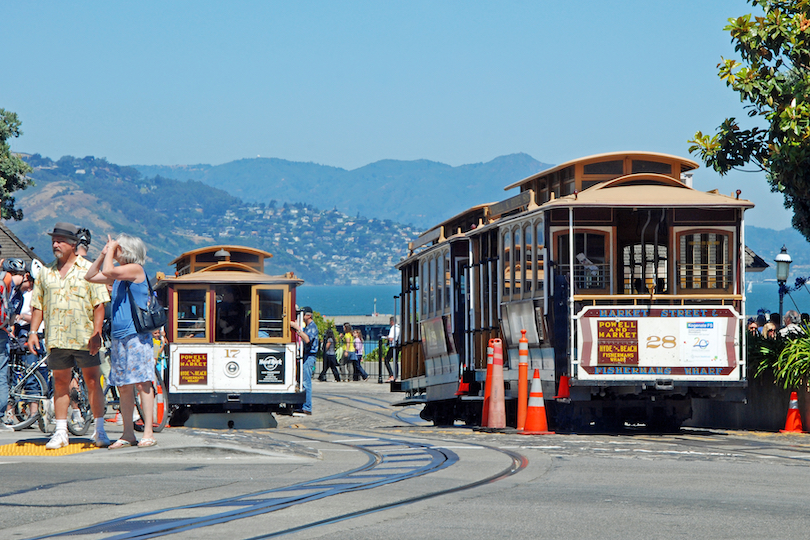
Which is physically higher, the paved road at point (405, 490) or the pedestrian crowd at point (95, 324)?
the pedestrian crowd at point (95, 324)

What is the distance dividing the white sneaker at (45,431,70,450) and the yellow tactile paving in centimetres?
4

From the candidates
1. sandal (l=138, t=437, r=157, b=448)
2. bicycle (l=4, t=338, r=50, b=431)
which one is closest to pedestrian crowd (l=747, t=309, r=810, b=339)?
sandal (l=138, t=437, r=157, b=448)

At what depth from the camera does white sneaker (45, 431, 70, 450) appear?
1066 centimetres

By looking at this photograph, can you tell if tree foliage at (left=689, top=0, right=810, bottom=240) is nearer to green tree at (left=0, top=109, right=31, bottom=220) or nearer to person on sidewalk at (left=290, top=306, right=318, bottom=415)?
person on sidewalk at (left=290, top=306, right=318, bottom=415)

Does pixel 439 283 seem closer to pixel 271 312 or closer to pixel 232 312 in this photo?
pixel 271 312

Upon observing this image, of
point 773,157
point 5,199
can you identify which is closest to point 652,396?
point 773,157

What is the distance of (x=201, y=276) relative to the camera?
19.5 metres

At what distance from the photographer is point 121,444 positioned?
35.2 feet

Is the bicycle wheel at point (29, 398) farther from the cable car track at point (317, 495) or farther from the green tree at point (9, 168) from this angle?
the green tree at point (9, 168)

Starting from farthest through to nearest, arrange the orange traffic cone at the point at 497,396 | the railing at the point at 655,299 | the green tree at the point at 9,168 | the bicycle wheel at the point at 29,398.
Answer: the green tree at the point at 9,168 < the orange traffic cone at the point at 497,396 < the railing at the point at 655,299 < the bicycle wheel at the point at 29,398

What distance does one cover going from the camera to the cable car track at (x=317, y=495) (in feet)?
22.4

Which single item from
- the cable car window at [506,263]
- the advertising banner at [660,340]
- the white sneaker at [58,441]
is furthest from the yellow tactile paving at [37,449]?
the cable car window at [506,263]

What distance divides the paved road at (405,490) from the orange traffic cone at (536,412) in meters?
1.79

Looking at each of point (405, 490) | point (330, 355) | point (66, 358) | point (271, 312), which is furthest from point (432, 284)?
point (330, 355)
